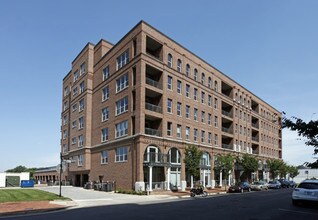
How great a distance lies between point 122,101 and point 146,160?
911 cm

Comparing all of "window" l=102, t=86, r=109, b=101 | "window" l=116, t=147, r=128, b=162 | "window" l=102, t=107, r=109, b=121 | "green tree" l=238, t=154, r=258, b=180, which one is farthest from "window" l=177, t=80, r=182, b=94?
"green tree" l=238, t=154, r=258, b=180

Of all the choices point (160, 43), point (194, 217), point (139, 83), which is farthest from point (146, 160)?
point (194, 217)

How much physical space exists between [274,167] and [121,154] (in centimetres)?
4762

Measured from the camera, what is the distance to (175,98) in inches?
1781

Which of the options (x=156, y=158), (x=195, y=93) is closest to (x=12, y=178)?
(x=156, y=158)

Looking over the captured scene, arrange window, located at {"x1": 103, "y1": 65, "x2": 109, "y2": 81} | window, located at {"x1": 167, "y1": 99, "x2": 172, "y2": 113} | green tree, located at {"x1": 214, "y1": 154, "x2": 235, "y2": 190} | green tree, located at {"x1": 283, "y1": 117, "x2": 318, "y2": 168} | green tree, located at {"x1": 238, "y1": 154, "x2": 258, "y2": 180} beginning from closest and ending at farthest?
green tree, located at {"x1": 283, "y1": 117, "x2": 318, "y2": 168} → window, located at {"x1": 167, "y1": 99, "x2": 172, "y2": 113} → window, located at {"x1": 103, "y1": 65, "x2": 109, "y2": 81} → green tree, located at {"x1": 214, "y1": 154, "x2": 235, "y2": 190} → green tree, located at {"x1": 238, "y1": 154, "x2": 258, "y2": 180}

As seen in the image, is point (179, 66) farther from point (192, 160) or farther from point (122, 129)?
point (192, 160)

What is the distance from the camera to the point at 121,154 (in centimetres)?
4275

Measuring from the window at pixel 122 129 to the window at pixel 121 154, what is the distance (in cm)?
179

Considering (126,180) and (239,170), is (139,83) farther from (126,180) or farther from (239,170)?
(239,170)

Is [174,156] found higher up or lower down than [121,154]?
lower down

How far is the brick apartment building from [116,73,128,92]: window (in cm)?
13

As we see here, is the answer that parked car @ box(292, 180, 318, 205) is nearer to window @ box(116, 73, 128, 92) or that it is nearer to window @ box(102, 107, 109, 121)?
window @ box(116, 73, 128, 92)

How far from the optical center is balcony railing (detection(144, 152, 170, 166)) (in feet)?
128
